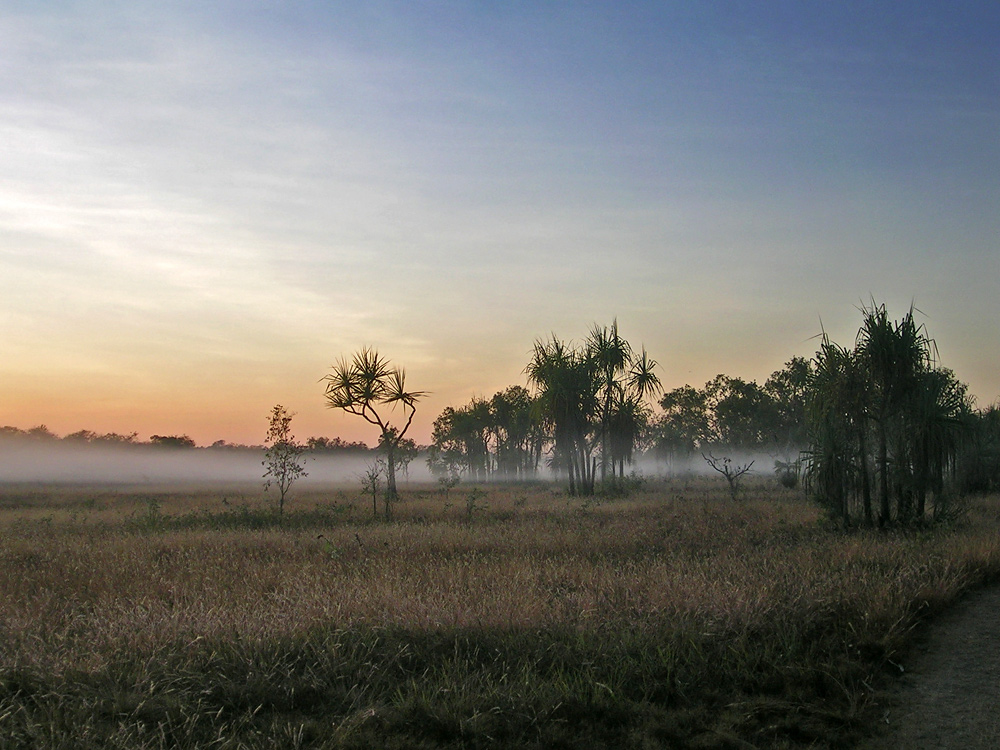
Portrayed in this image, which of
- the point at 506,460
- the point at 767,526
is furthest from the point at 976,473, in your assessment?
the point at 506,460

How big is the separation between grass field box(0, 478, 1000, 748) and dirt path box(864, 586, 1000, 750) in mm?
252

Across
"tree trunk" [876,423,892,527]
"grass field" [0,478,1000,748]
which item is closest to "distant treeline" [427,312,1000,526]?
"tree trunk" [876,423,892,527]

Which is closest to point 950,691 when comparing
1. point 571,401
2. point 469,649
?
point 469,649

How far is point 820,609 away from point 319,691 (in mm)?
5830

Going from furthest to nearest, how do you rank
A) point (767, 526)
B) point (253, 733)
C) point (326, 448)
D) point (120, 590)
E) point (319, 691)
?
point (326, 448), point (767, 526), point (120, 590), point (319, 691), point (253, 733)

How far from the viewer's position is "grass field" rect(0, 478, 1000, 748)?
18.7 feet

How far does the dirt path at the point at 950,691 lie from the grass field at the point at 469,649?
25 cm

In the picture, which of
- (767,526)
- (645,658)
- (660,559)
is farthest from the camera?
(767,526)

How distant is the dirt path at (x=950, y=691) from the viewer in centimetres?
577

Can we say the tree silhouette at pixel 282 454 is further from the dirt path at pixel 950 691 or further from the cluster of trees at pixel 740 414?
the cluster of trees at pixel 740 414

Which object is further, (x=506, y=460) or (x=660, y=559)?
(x=506, y=460)

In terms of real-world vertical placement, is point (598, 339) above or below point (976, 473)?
above

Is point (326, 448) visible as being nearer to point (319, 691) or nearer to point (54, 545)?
point (54, 545)

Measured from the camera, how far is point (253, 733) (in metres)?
5.42
